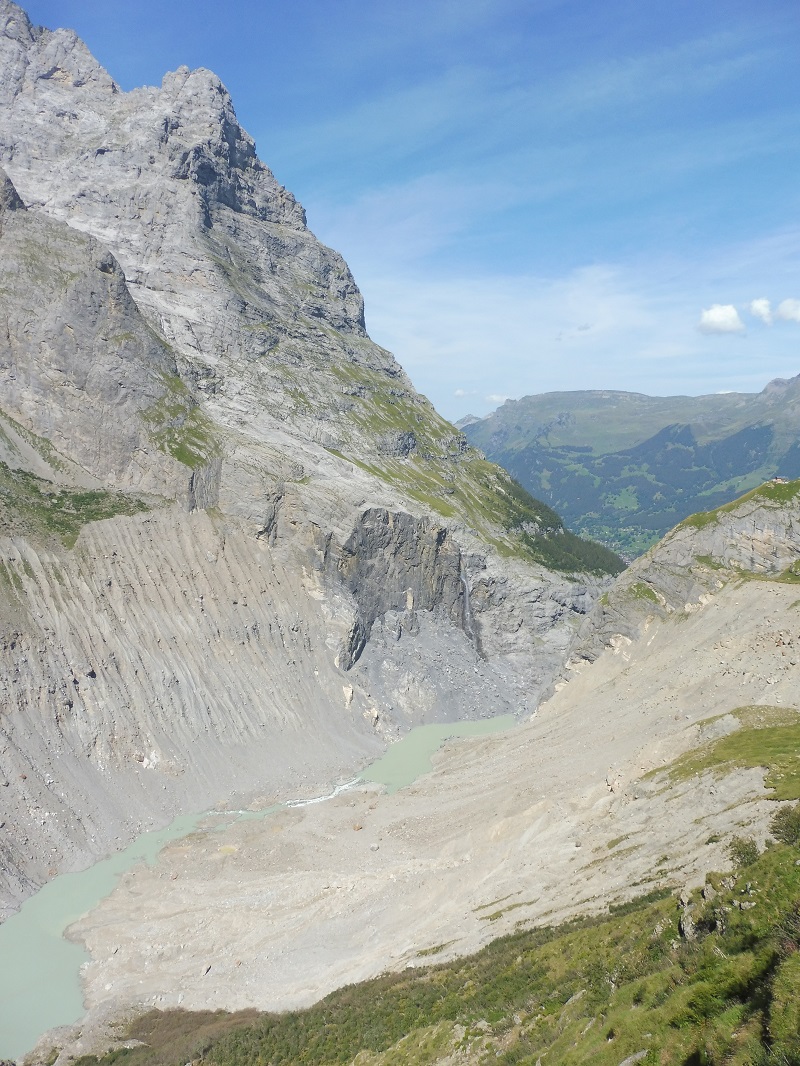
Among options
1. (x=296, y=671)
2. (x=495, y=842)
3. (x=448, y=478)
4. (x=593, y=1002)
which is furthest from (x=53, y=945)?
(x=448, y=478)

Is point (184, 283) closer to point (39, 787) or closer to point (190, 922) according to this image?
point (39, 787)

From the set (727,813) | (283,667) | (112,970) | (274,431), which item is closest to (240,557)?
→ (283,667)

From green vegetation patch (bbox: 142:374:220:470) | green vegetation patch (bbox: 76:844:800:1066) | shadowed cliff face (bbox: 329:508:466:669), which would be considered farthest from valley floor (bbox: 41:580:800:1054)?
green vegetation patch (bbox: 142:374:220:470)

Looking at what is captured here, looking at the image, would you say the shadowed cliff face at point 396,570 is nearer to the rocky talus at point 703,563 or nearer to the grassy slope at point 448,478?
the grassy slope at point 448,478

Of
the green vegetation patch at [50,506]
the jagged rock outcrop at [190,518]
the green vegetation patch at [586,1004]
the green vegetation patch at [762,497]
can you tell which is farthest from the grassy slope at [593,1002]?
the green vegetation patch at [50,506]

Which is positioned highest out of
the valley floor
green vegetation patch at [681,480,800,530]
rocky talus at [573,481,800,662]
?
green vegetation patch at [681,480,800,530]

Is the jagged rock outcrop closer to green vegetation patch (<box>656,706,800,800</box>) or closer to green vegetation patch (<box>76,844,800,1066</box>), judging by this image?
green vegetation patch (<box>76,844,800,1066</box>)
